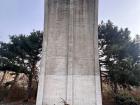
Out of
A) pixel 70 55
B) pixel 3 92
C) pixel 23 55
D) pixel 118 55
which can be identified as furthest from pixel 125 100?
pixel 3 92

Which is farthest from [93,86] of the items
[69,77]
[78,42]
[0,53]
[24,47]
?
[0,53]

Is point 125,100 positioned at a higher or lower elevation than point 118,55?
lower

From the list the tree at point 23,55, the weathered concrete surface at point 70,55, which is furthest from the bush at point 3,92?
the weathered concrete surface at point 70,55

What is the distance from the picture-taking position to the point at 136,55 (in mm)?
14500

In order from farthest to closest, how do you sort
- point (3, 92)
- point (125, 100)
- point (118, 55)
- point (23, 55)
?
point (3, 92)
point (23, 55)
point (118, 55)
point (125, 100)

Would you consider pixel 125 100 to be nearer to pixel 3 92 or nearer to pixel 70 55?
pixel 70 55

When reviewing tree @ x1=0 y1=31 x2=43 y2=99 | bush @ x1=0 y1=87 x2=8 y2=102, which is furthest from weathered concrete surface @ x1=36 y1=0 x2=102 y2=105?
bush @ x1=0 y1=87 x2=8 y2=102

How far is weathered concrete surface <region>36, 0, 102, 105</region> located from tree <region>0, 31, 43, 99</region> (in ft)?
16.1

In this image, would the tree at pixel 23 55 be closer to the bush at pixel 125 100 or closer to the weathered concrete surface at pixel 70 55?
the weathered concrete surface at pixel 70 55

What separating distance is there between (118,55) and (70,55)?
4.77 meters

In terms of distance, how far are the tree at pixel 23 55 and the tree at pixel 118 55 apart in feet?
18.1

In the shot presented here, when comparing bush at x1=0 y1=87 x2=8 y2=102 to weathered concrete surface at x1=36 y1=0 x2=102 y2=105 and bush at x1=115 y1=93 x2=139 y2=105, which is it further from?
bush at x1=115 y1=93 x2=139 y2=105

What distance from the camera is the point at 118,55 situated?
14.0 m

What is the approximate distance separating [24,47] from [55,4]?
19.0 ft
